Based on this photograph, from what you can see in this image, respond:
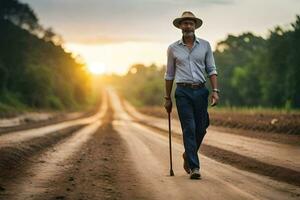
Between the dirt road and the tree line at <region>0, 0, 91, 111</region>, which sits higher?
the tree line at <region>0, 0, 91, 111</region>

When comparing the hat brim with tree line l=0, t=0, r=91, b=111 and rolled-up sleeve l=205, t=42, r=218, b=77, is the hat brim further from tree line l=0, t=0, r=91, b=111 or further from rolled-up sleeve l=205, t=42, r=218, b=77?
tree line l=0, t=0, r=91, b=111

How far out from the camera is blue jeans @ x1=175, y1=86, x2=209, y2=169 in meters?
8.44

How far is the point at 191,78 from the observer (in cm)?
852

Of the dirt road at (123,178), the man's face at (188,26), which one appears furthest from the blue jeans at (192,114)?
the man's face at (188,26)

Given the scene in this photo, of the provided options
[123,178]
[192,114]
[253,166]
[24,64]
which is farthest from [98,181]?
[24,64]

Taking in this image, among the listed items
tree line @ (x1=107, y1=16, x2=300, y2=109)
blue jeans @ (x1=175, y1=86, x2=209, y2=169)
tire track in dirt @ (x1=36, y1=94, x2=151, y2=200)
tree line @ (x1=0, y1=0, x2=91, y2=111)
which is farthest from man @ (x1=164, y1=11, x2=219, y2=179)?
tree line @ (x1=0, y1=0, x2=91, y2=111)

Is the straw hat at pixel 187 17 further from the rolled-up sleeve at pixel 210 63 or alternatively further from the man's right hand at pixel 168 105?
the man's right hand at pixel 168 105

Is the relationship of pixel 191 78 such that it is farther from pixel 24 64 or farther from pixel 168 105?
pixel 24 64

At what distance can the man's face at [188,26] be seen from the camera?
8.44 m

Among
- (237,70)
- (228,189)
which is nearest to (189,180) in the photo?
(228,189)

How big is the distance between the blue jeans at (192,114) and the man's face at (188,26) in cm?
81

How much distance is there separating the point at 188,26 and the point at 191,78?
2.51ft

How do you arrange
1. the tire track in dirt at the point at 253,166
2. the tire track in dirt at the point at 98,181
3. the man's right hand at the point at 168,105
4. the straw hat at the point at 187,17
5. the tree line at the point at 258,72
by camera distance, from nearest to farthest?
the tire track in dirt at the point at 98,181 → the straw hat at the point at 187,17 → the tire track in dirt at the point at 253,166 → the man's right hand at the point at 168,105 → the tree line at the point at 258,72

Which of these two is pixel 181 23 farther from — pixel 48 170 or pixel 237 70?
pixel 237 70
